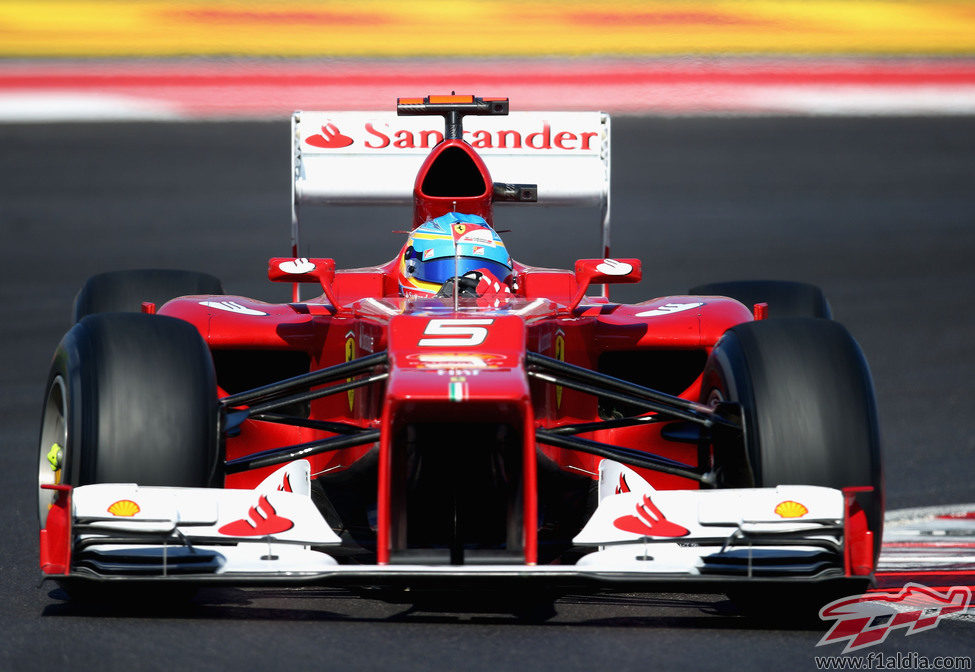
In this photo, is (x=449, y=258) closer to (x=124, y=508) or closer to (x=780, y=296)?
(x=780, y=296)

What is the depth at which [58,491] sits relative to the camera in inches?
238

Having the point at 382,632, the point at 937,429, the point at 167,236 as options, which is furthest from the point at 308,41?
the point at 382,632

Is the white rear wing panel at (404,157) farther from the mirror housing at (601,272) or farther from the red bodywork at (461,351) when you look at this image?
the mirror housing at (601,272)

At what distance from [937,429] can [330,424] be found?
4.95m

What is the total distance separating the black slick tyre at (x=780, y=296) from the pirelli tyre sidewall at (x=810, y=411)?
2.63 meters

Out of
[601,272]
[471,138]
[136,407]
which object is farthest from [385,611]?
[471,138]

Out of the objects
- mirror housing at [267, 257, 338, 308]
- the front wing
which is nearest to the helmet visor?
mirror housing at [267, 257, 338, 308]

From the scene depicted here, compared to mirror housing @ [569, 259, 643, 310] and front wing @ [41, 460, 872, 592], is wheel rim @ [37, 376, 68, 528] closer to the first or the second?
front wing @ [41, 460, 872, 592]

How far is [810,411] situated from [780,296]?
10.2 feet

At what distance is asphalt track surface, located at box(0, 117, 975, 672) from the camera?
5863mm

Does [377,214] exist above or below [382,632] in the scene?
above

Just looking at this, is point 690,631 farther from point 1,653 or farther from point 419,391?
point 1,653

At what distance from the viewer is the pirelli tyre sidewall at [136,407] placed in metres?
6.09

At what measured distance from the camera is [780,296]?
366 inches
